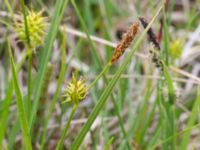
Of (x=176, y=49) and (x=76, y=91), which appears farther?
(x=176, y=49)

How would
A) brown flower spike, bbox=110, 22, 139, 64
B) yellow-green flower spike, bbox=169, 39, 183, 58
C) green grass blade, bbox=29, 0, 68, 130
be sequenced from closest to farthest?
brown flower spike, bbox=110, 22, 139, 64, green grass blade, bbox=29, 0, 68, 130, yellow-green flower spike, bbox=169, 39, 183, 58

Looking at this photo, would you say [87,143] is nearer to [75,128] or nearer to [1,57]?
[75,128]

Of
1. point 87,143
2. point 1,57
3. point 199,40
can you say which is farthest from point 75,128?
point 199,40

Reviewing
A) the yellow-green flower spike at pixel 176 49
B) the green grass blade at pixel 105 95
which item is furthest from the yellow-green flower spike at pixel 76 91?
the yellow-green flower spike at pixel 176 49

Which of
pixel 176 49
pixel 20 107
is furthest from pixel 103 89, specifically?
pixel 20 107

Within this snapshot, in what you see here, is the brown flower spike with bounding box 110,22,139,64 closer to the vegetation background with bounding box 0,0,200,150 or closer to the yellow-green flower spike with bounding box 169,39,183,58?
the vegetation background with bounding box 0,0,200,150

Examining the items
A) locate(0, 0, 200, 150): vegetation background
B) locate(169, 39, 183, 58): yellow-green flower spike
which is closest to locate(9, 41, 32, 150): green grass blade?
locate(0, 0, 200, 150): vegetation background

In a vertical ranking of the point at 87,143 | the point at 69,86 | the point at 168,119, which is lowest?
the point at 87,143

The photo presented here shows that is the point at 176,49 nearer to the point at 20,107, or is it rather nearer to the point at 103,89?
the point at 103,89
